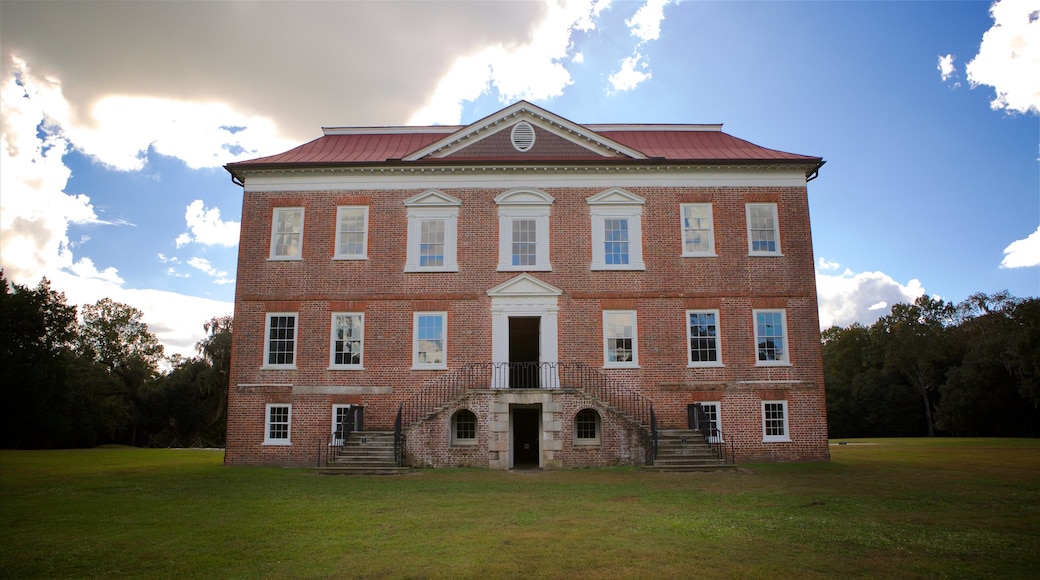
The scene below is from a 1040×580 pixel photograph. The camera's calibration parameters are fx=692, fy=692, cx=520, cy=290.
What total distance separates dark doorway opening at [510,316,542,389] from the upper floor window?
7.20 ft

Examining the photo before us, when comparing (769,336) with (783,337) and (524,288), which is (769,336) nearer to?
(783,337)

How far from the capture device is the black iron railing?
67.7 ft

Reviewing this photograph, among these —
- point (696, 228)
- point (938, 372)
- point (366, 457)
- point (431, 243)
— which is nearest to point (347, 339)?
point (431, 243)

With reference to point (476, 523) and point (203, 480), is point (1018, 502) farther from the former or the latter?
point (203, 480)

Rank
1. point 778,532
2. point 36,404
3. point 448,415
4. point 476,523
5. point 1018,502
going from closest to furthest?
point 778,532
point 476,523
point 1018,502
point 448,415
point 36,404

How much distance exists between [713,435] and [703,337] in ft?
10.2

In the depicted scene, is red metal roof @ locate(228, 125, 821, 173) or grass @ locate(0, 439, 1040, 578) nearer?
grass @ locate(0, 439, 1040, 578)

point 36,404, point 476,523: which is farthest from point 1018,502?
point 36,404

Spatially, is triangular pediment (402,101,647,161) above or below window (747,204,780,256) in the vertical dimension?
above

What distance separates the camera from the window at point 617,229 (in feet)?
74.8

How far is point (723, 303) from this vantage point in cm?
2255

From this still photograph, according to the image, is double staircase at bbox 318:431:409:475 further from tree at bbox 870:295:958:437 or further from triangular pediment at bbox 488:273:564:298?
tree at bbox 870:295:958:437

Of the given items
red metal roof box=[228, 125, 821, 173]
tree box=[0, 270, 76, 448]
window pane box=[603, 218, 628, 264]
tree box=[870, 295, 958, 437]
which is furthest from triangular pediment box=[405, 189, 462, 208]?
tree box=[870, 295, 958, 437]

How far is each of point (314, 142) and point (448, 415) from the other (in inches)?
472
